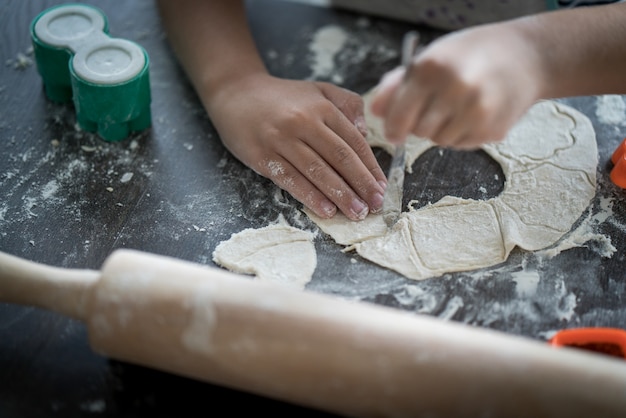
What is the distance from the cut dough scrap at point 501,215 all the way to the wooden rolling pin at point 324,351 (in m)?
0.23

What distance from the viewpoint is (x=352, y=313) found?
798 millimetres

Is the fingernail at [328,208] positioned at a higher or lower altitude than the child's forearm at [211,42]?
lower

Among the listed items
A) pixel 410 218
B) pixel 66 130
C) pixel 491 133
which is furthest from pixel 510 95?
pixel 66 130

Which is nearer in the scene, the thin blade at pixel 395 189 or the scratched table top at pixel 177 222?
the scratched table top at pixel 177 222

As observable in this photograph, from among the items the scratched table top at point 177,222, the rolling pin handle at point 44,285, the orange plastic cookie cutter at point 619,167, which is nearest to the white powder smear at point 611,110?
the scratched table top at point 177,222

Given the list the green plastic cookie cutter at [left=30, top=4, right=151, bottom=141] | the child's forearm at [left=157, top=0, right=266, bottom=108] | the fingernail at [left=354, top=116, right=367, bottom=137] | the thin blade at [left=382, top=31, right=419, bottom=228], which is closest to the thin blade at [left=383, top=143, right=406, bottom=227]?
the thin blade at [left=382, top=31, right=419, bottom=228]

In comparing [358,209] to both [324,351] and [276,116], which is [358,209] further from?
[324,351]

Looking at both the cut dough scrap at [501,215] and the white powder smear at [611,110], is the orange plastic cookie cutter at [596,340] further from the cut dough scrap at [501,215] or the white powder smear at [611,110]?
the white powder smear at [611,110]

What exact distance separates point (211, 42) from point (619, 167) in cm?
74

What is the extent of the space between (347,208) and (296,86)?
25cm

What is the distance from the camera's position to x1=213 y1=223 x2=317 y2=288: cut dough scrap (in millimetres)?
999

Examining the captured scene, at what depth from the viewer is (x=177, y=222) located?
42.3 inches

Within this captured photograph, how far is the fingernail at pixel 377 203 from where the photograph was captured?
1.08m

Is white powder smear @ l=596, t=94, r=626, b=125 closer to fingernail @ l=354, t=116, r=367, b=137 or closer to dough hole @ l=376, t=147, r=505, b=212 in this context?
dough hole @ l=376, t=147, r=505, b=212
